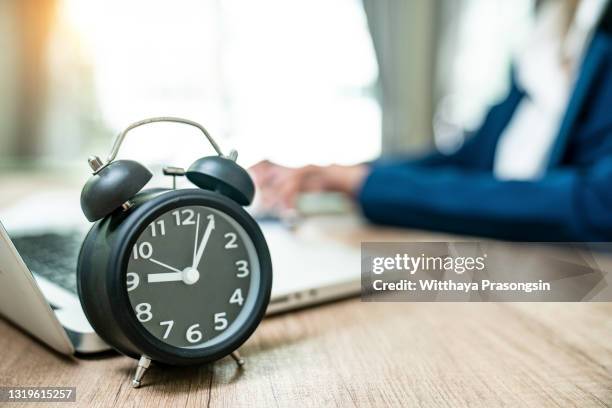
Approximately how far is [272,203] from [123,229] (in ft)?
3.11

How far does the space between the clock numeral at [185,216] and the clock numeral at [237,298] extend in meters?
0.07

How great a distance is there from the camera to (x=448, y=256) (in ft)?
2.21

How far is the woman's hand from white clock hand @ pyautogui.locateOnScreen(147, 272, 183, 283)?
88 cm

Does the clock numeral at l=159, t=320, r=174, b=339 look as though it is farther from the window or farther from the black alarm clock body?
the window

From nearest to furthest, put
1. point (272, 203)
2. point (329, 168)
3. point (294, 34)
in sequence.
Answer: point (272, 203), point (329, 168), point (294, 34)

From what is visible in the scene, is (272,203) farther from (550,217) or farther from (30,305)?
(30,305)

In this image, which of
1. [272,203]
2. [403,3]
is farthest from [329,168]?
[403,3]

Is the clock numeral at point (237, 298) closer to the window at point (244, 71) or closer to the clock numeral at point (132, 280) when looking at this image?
the clock numeral at point (132, 280)

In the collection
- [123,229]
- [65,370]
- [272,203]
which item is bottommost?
[272,203]

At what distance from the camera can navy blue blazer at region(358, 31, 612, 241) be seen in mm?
1116

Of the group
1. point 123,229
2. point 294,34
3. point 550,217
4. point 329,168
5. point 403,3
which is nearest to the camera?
point 123,229

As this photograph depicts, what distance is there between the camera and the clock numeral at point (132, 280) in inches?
18.1

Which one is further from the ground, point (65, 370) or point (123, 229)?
point (123, 229)

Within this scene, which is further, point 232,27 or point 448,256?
point 232,27
